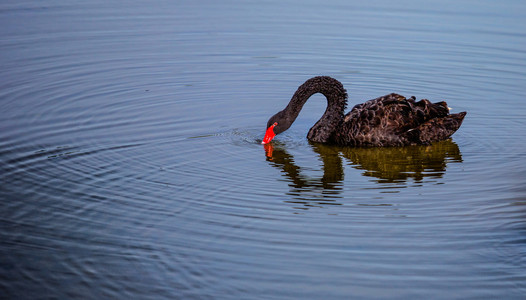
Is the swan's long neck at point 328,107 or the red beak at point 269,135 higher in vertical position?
the swan's long neck at point 328,107

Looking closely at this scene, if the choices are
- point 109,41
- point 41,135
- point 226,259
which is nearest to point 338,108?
point 41,135

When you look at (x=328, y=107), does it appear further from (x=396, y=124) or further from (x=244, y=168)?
(x=244, y=168)

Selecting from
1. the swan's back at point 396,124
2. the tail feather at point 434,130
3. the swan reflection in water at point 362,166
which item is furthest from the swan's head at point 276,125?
the tail feather at point 434,130

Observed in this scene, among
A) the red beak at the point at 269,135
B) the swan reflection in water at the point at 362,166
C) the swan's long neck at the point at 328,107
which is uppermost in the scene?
the swan's long neck at the point at 328,107

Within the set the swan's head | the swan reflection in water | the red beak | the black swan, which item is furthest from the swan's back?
the red beak

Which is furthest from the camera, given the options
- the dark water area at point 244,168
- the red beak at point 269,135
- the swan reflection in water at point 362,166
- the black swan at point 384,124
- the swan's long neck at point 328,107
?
the swan's long neck at point 328,107

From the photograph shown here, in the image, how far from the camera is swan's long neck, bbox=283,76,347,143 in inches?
315

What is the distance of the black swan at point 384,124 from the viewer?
7.90 meters

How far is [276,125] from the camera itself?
7.86 m

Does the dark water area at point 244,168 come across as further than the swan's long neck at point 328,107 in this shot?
No

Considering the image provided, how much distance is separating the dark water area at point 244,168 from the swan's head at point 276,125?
11 cm

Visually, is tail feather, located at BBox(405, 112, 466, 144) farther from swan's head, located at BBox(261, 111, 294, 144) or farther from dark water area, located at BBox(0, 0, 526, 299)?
swan's head, located at BBox(261, 111, 294, 144)

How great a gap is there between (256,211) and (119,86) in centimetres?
464

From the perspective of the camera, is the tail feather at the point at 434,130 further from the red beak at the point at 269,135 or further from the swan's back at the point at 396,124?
the red beak at the point at 269,135
